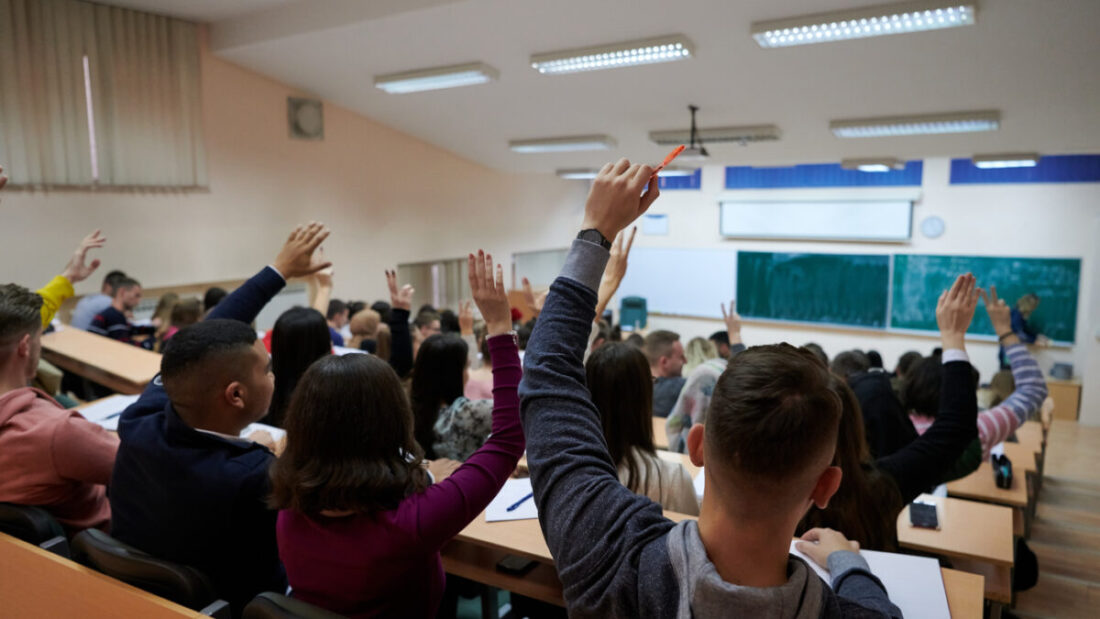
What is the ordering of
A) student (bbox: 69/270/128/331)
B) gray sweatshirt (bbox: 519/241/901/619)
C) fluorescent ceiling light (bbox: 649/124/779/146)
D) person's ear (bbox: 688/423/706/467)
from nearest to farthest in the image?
gray sweatshirt (bbox: 519/241/901/619) → person's ear (bbox: 688/423/706/467) → student (bbox: 69/270/128/331) → fluorescent ceiling light (bbox: 649/124/779/146)

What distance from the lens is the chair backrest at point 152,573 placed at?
136cm

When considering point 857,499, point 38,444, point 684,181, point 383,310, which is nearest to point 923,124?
point 383,310

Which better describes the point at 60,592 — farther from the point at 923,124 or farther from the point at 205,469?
the point at 923,124

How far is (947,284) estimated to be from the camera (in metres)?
8.82

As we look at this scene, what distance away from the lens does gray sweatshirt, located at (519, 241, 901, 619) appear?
27.9 inches

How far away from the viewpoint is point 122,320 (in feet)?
16.1

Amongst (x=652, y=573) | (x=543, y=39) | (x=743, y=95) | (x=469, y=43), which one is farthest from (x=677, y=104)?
(x=652, y=573)

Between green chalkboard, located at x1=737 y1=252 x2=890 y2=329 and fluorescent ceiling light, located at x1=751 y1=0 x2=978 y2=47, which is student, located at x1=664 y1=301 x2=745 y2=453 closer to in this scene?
fluorescent ceiling light, located at x1=751 y1=0 x2=978 y2=47

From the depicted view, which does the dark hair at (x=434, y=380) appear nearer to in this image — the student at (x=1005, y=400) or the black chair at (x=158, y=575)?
the black chair at (x=158, y=575)

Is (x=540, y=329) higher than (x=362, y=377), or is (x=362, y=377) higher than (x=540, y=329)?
(x=540, y=329)

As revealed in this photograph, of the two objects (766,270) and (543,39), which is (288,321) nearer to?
(543,39)

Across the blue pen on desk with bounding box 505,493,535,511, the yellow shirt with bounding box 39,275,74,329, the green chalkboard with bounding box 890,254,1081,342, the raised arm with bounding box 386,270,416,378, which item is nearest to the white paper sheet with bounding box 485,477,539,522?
the blue pen on desk with bounding box 505,493,535,511

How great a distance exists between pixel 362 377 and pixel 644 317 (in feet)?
31.9

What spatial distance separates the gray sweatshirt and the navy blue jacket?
3.04ft
